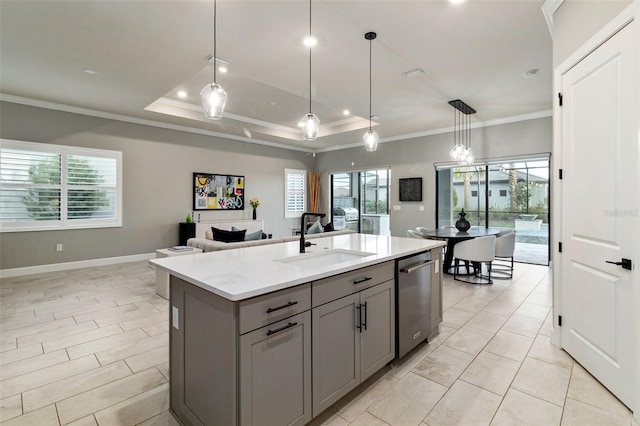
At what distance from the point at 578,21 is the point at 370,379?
3.23 meters

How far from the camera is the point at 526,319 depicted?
3404mm

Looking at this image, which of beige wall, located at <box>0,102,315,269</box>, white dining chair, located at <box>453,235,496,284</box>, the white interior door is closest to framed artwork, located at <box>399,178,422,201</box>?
white dining chair, located at <box>453,235,496,284</box>

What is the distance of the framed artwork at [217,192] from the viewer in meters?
7.26

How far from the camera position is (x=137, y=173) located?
6.33 meters

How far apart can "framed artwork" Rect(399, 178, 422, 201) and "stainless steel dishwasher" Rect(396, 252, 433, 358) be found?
5157 mm

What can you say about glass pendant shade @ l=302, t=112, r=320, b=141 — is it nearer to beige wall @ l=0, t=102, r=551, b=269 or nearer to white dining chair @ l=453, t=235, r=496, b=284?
white dining chair @ l=453, t=235, r=496, b=284

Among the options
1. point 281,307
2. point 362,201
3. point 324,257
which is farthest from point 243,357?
point 362,201

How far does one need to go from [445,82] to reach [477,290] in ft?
10.2

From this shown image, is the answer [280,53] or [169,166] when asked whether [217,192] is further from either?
[280,53]

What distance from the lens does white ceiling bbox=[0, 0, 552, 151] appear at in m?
2.82

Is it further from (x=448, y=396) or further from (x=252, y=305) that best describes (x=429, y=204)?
(x=252, y=305)

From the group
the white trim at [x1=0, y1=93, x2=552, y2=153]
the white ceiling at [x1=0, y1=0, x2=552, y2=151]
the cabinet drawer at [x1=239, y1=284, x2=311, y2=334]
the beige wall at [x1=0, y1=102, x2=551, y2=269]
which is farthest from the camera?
the beige wall at [x1=0, y1=102, x2=551, y2=269]

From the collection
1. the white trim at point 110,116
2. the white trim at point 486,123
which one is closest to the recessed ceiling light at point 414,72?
the white trim at point 486,123

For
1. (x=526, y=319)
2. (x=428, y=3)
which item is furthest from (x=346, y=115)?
(x=526, y=319)
